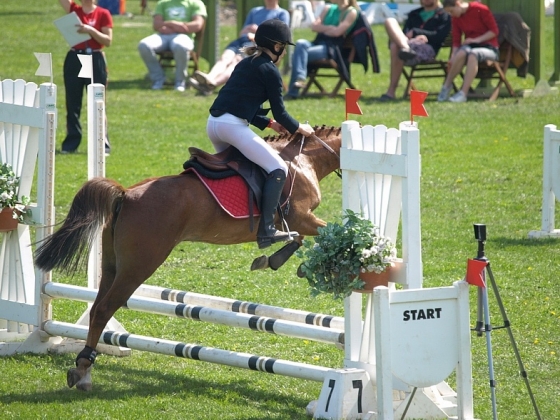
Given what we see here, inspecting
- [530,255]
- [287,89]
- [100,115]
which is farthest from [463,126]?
[100,115]

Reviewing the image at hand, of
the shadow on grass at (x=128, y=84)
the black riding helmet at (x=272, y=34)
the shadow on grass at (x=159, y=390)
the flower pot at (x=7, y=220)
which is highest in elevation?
the black riding helmet at (x=272, y=34)

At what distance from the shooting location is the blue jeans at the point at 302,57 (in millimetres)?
15461

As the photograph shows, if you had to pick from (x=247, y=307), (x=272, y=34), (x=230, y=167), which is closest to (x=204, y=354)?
(x=247, y=307)

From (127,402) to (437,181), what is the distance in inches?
253

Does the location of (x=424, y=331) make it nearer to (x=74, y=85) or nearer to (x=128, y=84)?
(x=74, y=85)

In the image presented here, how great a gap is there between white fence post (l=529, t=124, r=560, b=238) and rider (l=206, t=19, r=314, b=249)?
3.39m

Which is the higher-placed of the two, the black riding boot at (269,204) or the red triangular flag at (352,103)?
the red triangular flag at (352,103)

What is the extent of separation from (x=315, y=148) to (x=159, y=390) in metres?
2.00

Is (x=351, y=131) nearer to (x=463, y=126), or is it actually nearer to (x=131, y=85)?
(x=463, y=126)

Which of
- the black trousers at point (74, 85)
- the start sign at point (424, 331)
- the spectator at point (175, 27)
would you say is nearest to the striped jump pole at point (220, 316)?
the start sign at point (424, 331)

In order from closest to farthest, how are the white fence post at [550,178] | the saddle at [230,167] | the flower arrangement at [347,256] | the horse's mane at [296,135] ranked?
the flower arrangement at [347,256]
the saddle at [230,167]
the horse's mane at [296,135]
the white fence post at [550,178]

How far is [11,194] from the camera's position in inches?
248

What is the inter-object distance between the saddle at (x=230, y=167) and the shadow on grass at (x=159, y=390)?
0.98 m

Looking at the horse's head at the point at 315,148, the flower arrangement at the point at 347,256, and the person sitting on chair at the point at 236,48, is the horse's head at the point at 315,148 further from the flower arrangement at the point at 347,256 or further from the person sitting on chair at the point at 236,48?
the person sitting on chair at the point at 236,48
